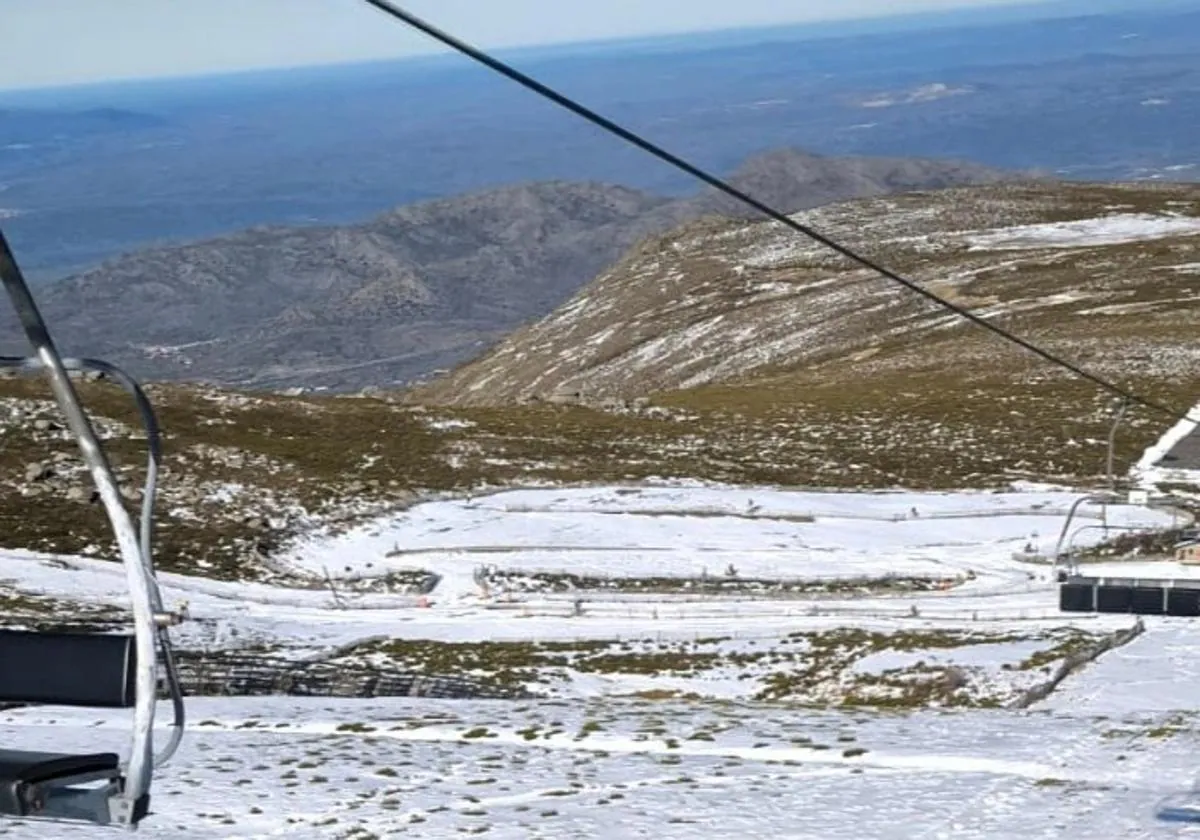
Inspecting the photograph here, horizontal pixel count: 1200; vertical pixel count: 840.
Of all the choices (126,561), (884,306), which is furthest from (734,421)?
(126,561)

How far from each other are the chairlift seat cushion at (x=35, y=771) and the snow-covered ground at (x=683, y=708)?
12057 millimetres

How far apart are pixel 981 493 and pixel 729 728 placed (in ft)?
116

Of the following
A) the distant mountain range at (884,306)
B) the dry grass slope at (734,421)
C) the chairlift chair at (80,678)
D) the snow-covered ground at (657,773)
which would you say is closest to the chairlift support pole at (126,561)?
the chairlift chair at (80,678)

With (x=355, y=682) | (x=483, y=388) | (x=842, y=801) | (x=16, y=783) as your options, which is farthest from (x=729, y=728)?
(x=483, y=388)

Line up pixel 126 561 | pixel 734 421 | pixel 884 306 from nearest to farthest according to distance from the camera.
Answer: pixel 126 561 → pixel 734 421 → pixel 884 306

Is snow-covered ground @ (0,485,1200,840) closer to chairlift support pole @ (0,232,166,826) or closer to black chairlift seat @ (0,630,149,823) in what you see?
black chairlift seat @ (0,630,149,823)

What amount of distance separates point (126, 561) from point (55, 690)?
111 centimetres

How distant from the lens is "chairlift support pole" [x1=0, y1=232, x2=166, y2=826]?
28.0 ft

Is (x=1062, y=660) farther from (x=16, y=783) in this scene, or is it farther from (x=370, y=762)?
(x=16, y=783)

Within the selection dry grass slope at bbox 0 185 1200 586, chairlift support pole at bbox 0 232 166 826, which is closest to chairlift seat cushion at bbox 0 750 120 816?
chairlift support pole at bbox 0 232 166 826

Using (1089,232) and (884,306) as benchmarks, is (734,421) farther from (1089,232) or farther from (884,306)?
(1089,232)

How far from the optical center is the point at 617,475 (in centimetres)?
6288

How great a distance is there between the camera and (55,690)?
29.7ft

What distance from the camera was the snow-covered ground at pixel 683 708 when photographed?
21547mm
